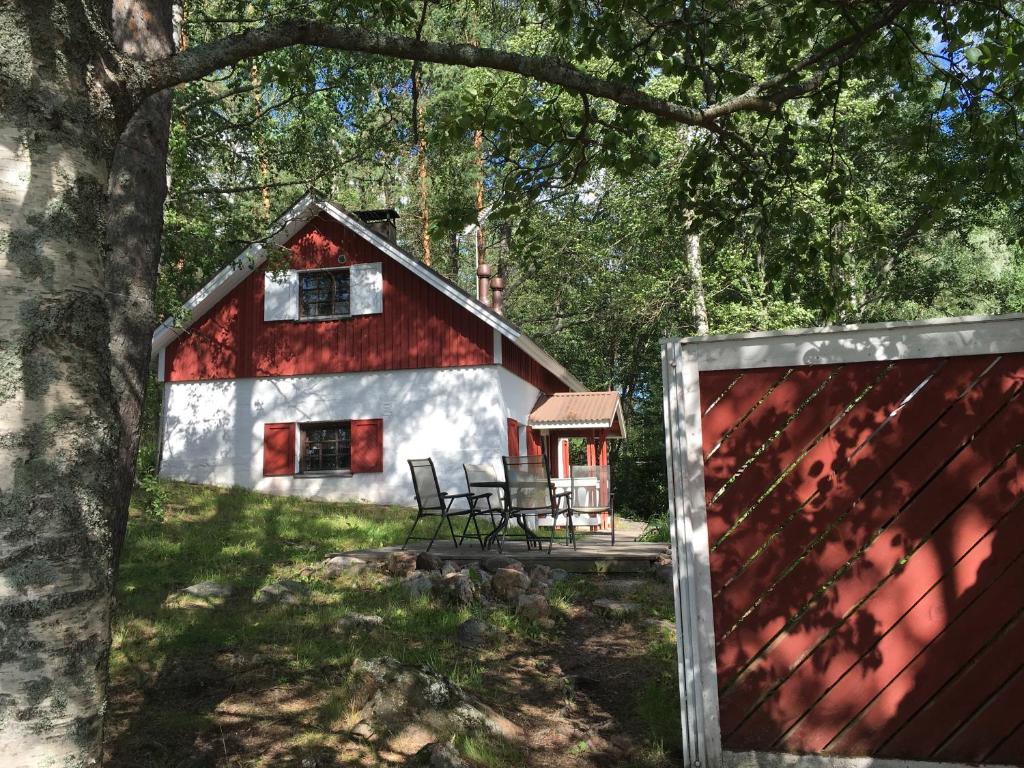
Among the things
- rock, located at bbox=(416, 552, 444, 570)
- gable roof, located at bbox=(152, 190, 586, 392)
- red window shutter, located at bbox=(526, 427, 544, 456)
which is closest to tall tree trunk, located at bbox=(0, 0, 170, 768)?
rock, located at bbox=(416, 552, 444, 570)

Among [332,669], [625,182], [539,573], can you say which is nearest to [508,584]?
[539,573]

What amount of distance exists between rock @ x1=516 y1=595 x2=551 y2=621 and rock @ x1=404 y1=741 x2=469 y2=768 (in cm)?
289

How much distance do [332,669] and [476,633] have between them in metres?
1.32

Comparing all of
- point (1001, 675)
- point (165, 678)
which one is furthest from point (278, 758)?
point (1001, 675)

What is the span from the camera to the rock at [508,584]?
686 cm

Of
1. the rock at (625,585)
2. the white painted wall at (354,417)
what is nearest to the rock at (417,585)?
the rock at (625,585)

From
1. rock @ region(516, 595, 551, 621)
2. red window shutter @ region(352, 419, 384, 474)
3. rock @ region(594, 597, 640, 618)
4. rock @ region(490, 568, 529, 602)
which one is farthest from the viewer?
red window shutter @ region(352, 419, 384, 474)

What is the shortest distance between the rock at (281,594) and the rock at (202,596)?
10.9 inches

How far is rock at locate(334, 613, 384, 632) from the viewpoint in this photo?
18.2 feet

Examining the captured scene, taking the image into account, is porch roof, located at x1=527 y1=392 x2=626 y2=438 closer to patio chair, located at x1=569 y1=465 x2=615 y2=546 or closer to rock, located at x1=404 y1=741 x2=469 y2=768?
patio chair, located at x1=569 y1=465 x2=615 y2=546

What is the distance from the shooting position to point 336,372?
16.4 m

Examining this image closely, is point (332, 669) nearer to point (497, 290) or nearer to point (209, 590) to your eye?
point (209, 590)

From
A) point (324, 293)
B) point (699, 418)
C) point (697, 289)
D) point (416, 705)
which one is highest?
point (697, 289)

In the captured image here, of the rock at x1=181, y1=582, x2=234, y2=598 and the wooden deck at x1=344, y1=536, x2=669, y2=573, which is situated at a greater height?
the rock at x1=181, y1=582, x2=234, y2=598
